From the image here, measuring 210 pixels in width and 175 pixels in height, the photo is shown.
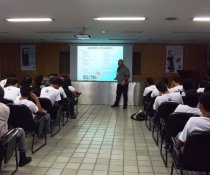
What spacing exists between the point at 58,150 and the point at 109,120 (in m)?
2.77

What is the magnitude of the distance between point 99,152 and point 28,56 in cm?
817

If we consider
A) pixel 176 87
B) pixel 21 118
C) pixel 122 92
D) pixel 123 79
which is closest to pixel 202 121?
pixel 21 118

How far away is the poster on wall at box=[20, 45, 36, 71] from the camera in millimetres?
11641

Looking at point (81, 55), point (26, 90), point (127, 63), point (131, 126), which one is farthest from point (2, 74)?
point (26, 90)

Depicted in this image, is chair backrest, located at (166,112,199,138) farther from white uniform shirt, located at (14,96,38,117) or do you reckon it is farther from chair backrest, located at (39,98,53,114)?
chair backrest, located at (39,98,53,114)

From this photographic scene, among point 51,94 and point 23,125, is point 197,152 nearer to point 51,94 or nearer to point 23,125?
point 23,125

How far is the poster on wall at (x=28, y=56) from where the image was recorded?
11.6m

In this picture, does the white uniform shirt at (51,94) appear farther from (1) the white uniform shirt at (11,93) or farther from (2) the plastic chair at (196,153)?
(2) the plastic chair at (196,153)

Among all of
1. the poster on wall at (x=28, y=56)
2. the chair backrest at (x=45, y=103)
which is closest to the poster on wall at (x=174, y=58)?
the poster on wall at (x=28, y=56)

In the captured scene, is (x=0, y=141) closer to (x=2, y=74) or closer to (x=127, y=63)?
(x=127, y=63)

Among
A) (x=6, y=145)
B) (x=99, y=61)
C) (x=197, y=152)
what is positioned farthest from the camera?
(x=99, y=61)

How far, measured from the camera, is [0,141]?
9.52 feet

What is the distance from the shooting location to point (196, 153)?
261cm

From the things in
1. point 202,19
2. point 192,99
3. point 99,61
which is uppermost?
point 202,19
